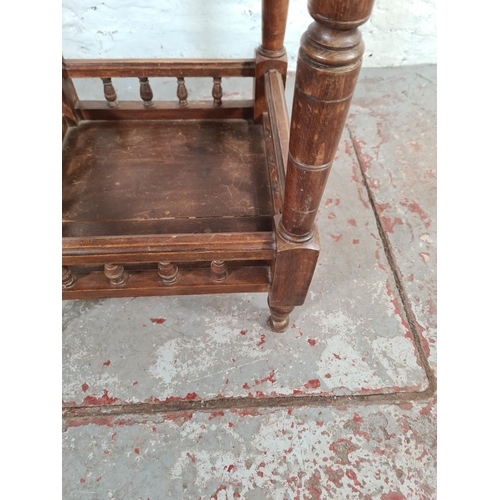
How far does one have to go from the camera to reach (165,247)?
89 centimetres

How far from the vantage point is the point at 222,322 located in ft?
4.08

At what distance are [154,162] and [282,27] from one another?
552 millimetres

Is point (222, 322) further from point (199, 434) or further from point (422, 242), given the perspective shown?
point (422, 242)

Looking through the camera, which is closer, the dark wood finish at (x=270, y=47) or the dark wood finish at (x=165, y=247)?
the dark wood finish at (x=165, y=247)

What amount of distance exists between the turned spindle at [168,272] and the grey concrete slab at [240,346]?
257 millimetres

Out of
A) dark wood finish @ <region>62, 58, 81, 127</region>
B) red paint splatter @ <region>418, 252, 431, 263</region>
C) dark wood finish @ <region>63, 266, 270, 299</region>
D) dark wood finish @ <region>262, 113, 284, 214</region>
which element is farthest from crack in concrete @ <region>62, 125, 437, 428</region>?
dark wood finish @ <region>62, 58, 81, 127</region>

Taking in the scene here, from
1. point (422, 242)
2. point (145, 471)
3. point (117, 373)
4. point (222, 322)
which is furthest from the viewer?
point (422, 242)

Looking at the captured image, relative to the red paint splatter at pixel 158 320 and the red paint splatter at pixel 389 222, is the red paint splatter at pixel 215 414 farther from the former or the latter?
the red paint splatter at pixel 389 222

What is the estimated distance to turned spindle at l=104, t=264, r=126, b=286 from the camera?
0.97m

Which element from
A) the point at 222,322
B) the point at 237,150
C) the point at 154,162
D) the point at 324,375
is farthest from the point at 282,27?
the point at 324,375

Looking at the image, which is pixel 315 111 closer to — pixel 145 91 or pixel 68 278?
pixel 68 278

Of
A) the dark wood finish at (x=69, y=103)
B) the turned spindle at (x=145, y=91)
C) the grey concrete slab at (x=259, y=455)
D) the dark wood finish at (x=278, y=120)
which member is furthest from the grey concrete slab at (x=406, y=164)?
the dark wood finish at (x=69, y=103)

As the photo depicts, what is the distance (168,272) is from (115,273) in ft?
0.41

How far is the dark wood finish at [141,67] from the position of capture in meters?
1.25
